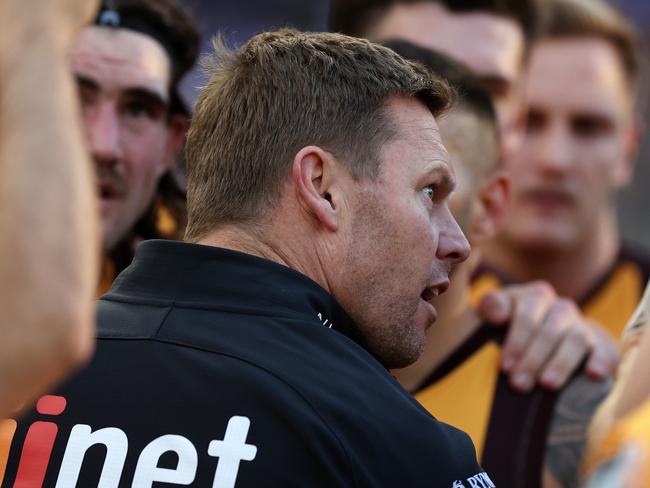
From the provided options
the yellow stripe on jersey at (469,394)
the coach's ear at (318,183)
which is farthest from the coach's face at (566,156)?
the coach's ear at (318,183)

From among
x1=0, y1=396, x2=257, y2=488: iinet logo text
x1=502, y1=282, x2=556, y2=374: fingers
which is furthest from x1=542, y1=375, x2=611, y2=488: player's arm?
x1=0, y1=396, x2=257, y2=488: iinet logo text

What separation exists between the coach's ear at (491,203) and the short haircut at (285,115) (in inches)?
49.9

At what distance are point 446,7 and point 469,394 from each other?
2.01 metres

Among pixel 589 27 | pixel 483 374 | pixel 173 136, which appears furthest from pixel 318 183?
pixel 589 27

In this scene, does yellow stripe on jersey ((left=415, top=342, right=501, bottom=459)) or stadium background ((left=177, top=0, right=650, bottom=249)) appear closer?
yellow stripe on jersey ((left=415, top=342, right=501, bottom=459))

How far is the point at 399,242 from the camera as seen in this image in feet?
7.13

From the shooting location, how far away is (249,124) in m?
2.26

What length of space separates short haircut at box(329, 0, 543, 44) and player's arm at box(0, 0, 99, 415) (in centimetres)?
356

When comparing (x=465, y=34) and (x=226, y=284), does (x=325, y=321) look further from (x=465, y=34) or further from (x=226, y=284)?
(x=465, y=34)

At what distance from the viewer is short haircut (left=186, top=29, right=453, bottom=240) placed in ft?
7.15

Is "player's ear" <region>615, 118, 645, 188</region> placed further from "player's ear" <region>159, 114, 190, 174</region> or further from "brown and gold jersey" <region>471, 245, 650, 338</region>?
"player's ear" <region>159, 114, 190, 174</region>

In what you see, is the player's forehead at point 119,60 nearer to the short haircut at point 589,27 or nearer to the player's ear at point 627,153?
the short haircut at point 589,27

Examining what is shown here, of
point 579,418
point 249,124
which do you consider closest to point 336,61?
point 249,124

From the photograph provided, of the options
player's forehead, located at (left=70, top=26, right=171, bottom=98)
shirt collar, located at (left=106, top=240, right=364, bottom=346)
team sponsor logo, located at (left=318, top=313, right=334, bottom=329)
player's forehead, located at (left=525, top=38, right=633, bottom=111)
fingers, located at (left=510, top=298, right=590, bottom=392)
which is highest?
shirt collar, located at (left=106, top=240, right=364, bottom=346)
